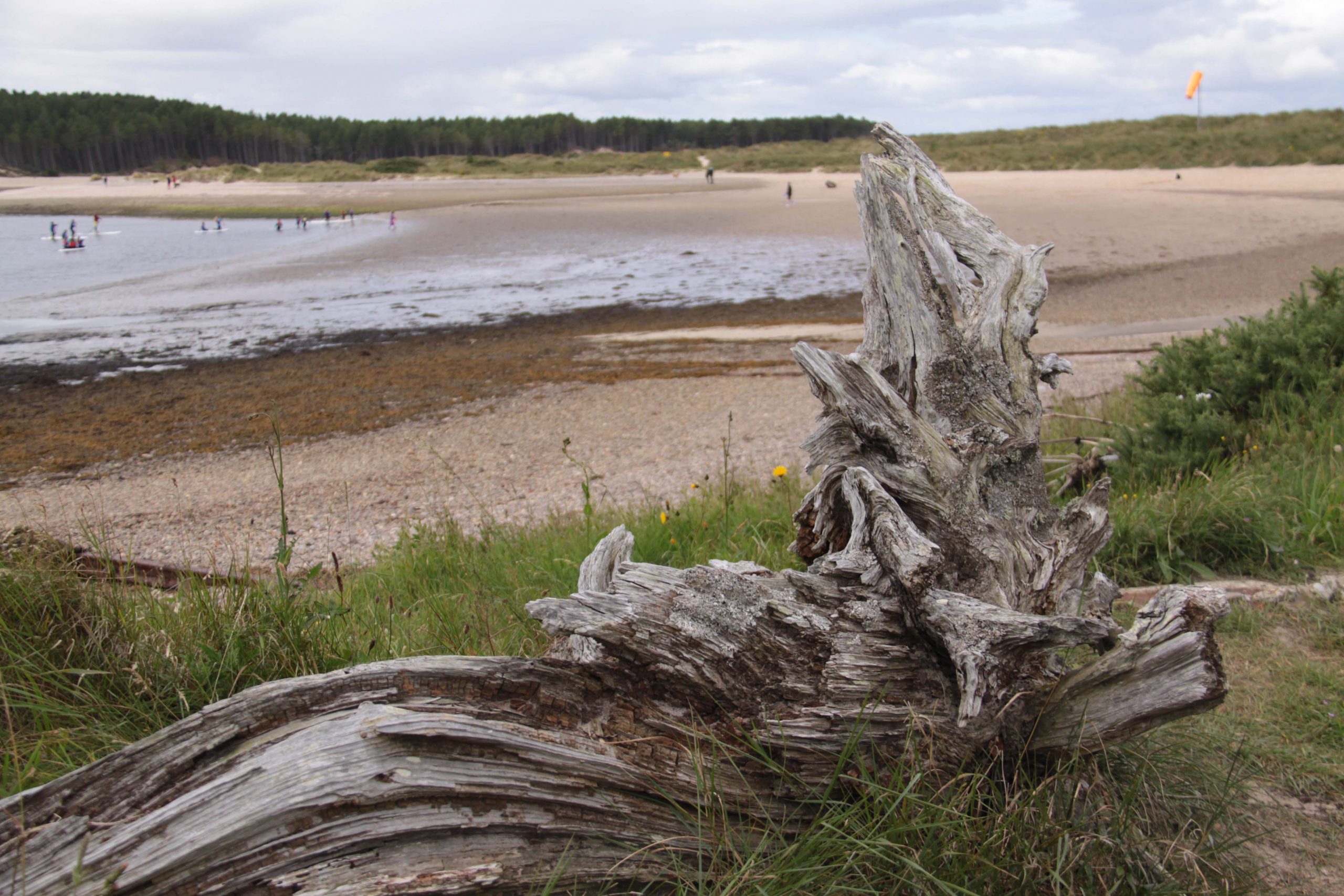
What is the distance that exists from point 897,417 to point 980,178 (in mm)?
46197

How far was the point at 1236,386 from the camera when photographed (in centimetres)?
604

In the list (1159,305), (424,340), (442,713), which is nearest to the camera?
(442,713)

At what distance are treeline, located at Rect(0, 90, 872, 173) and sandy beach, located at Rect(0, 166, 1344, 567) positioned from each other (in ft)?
276

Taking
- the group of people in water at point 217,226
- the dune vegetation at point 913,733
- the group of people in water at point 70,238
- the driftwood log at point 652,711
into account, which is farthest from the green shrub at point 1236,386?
the group of people in water at point 70,238

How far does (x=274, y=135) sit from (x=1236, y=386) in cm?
11497

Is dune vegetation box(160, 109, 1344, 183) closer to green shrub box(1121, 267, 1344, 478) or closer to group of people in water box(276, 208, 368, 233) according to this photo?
group of people in water box(276, 208, 368, 233)

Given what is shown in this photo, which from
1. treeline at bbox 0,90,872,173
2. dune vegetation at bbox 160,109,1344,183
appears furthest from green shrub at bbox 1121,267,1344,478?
treeline at bbox 0,90,872,173

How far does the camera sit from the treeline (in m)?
88.6

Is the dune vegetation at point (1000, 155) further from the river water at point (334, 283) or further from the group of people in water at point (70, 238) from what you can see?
the group of people in water at point (70, 238)

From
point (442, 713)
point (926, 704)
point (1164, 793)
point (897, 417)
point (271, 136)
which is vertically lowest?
point (1164, 793)

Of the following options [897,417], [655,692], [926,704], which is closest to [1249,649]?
[897,417]

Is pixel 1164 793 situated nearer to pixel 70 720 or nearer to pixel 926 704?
pixel 926 704

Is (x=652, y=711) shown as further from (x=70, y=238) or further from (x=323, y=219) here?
(x=323, y=219)

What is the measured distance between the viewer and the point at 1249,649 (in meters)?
3.62
